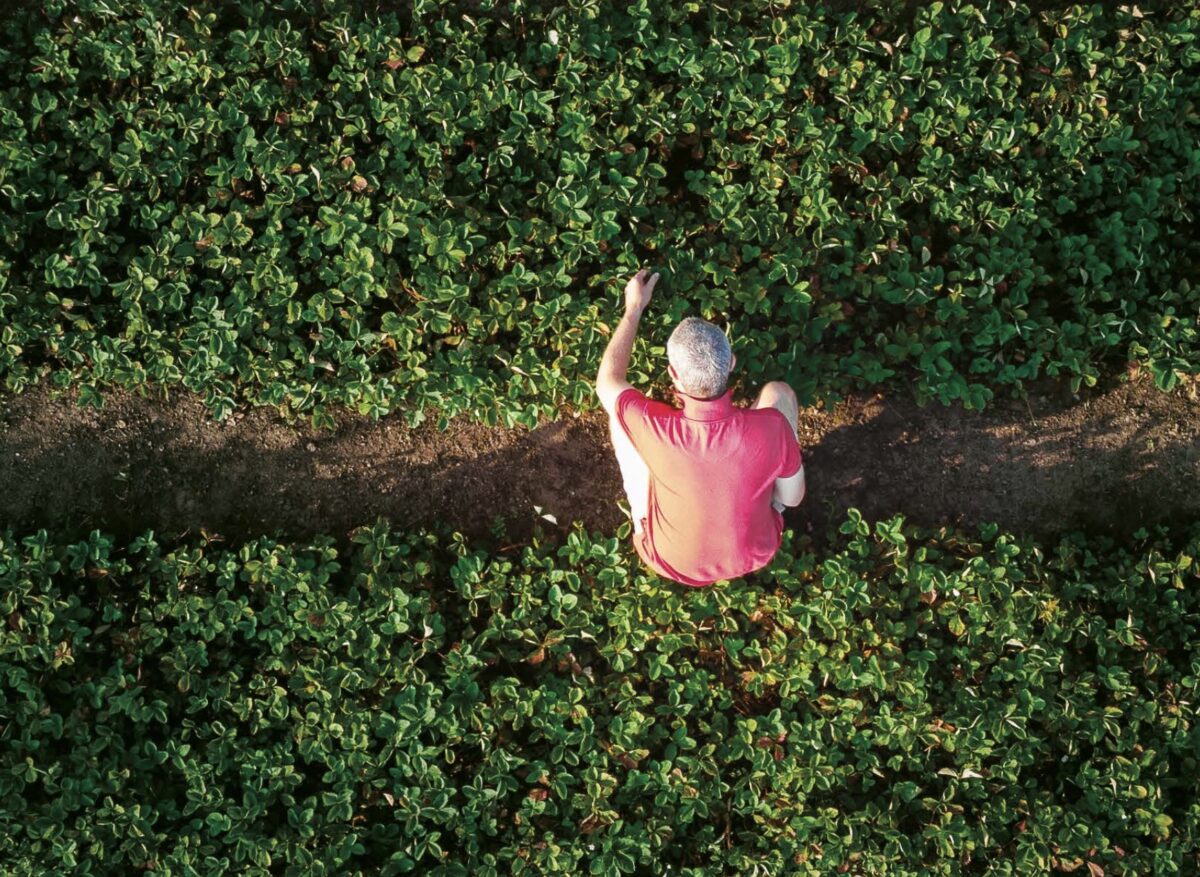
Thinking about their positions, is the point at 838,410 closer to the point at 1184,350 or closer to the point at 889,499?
the point at 889,499

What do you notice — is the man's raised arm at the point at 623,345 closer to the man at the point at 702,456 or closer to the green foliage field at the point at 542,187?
the man at the point at 702,456

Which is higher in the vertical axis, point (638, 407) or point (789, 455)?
point (638, 407)

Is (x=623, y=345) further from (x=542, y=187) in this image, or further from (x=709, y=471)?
(x=542, y=187)

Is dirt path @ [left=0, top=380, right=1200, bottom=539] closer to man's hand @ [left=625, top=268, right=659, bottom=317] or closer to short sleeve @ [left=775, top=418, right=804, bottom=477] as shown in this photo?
man's hand @ [left=625, top=268, right=659, bottom=317]

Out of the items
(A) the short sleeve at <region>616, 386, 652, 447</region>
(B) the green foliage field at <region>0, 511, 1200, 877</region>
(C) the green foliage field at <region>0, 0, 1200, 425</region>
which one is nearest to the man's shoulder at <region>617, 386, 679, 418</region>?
(A) the short sleeve at <region>616, 386, 652, 447</region>

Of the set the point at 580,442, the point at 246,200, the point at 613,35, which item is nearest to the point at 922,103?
the point at 613,35

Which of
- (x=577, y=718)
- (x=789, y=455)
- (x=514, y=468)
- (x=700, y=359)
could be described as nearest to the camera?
(x=700, y=359)

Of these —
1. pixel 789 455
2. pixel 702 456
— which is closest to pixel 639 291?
pixel 702 456

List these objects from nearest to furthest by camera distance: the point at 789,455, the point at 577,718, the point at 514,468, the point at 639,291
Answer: the point at 789,455, the point at 639,291, the point at 577,718, the point at 514,468
